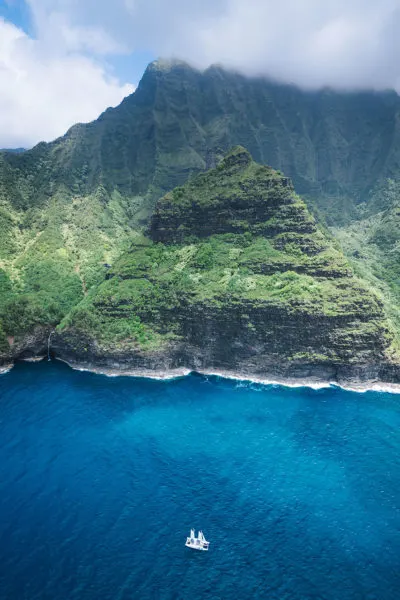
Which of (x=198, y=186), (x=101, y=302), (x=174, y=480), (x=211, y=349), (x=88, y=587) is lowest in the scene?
(x=88, y=587)

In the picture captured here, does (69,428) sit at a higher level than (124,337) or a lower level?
lower

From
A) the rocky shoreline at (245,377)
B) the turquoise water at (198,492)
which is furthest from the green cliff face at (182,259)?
the turquoise water at (198,492)

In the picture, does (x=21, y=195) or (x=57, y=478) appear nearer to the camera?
(x=57, y=478)

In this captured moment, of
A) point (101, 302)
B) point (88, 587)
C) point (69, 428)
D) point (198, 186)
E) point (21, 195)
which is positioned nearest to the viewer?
point (88, 587)

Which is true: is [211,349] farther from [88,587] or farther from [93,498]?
[88,587]

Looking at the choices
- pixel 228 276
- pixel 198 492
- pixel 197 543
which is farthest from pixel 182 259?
pixel 197 543

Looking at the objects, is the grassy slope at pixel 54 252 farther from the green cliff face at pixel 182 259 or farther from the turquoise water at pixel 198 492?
the turquoise water at pixel 198 492

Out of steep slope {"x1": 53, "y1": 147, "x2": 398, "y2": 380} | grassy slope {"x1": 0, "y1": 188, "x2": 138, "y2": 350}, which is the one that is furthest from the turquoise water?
grassy slope {"x1": 0, "y1": 188, "x2": 138, "y2": 350}

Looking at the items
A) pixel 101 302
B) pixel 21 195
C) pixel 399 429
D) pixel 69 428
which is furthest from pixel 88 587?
pixel 21 195
